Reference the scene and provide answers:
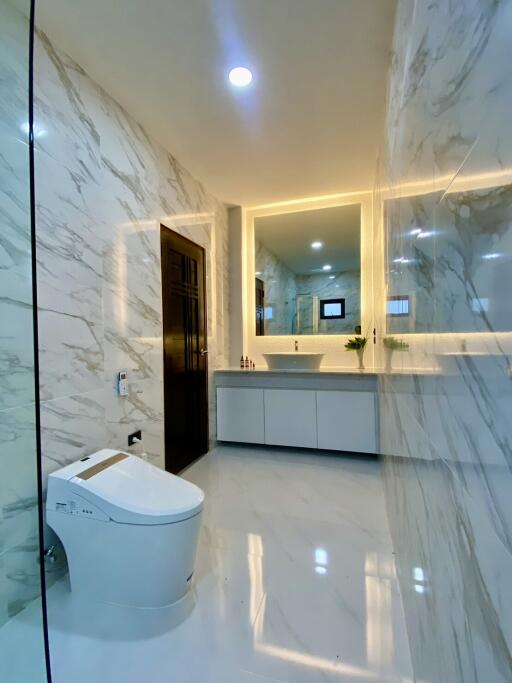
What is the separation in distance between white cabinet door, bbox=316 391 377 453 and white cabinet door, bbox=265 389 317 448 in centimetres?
9

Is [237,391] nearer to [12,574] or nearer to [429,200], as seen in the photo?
[12,574]

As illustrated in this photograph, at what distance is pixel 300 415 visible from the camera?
320 centimetres

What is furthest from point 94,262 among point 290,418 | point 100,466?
point 290,418

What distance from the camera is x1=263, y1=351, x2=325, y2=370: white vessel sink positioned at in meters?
3.23

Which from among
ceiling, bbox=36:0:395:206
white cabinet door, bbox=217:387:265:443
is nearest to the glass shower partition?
ceiling, bbox=36:0:395:206

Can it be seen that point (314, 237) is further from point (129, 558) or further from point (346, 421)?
point (129, 558)

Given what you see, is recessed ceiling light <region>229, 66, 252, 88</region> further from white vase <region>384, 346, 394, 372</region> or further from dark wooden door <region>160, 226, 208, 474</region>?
white vase <region>384, 346, 394, 372</region>

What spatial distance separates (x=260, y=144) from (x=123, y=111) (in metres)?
0.97

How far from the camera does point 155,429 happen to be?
2.38 metres

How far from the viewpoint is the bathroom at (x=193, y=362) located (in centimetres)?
57

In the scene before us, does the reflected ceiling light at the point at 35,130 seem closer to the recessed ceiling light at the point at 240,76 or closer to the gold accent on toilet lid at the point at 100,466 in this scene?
the recessed ceiling light at the point at 240,76

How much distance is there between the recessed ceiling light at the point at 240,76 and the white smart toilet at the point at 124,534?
7.34 feet

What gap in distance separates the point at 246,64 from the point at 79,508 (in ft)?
7.81

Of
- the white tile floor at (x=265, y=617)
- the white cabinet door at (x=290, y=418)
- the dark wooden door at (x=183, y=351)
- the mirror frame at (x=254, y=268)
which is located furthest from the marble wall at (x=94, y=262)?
the mirror frame at (x=254, y=268)
